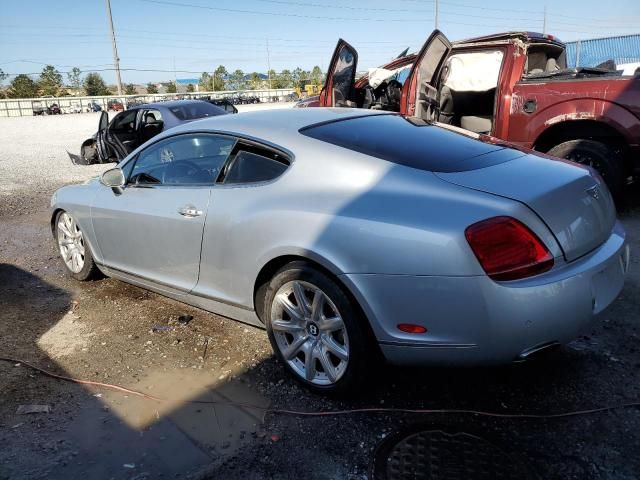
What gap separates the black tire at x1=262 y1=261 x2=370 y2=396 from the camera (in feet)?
8.43

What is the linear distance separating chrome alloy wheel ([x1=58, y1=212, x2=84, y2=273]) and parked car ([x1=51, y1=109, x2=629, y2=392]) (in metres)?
1.17

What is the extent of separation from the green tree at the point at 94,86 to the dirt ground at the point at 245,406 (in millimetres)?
100154

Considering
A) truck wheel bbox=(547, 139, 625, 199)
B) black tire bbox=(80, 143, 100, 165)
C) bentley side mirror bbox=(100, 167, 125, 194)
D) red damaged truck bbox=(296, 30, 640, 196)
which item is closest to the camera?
bentley side mirror bbox=(100, 167, 125, 194)

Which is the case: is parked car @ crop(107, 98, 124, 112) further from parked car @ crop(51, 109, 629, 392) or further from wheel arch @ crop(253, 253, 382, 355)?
wheel arch @ crop(253, 253, 382, 355)

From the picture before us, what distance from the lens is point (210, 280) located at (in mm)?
3275

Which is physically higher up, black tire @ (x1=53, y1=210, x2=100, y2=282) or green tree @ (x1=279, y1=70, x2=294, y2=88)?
green tree @ (x1=279, y1=70, x2=294, y2=88)

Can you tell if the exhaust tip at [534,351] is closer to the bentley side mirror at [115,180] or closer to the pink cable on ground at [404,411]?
the pink cable on ground at [404,411]

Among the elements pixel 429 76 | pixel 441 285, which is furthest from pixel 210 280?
pixel 429 76

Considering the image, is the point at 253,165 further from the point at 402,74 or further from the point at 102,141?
the point at 102,141

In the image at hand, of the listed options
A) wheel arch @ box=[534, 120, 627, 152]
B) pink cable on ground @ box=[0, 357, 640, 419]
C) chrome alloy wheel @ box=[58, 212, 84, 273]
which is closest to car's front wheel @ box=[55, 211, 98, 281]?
chrome alloy wheel @ box=[58, 212, 84, 273]

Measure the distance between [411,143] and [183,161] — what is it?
5.50 feet

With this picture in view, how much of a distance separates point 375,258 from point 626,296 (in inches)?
95.6

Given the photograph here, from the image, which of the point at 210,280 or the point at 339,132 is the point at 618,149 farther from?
the point at 210,280

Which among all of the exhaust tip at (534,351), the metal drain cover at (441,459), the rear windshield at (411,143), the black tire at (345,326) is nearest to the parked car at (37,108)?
the rear windshield at (411,143)
